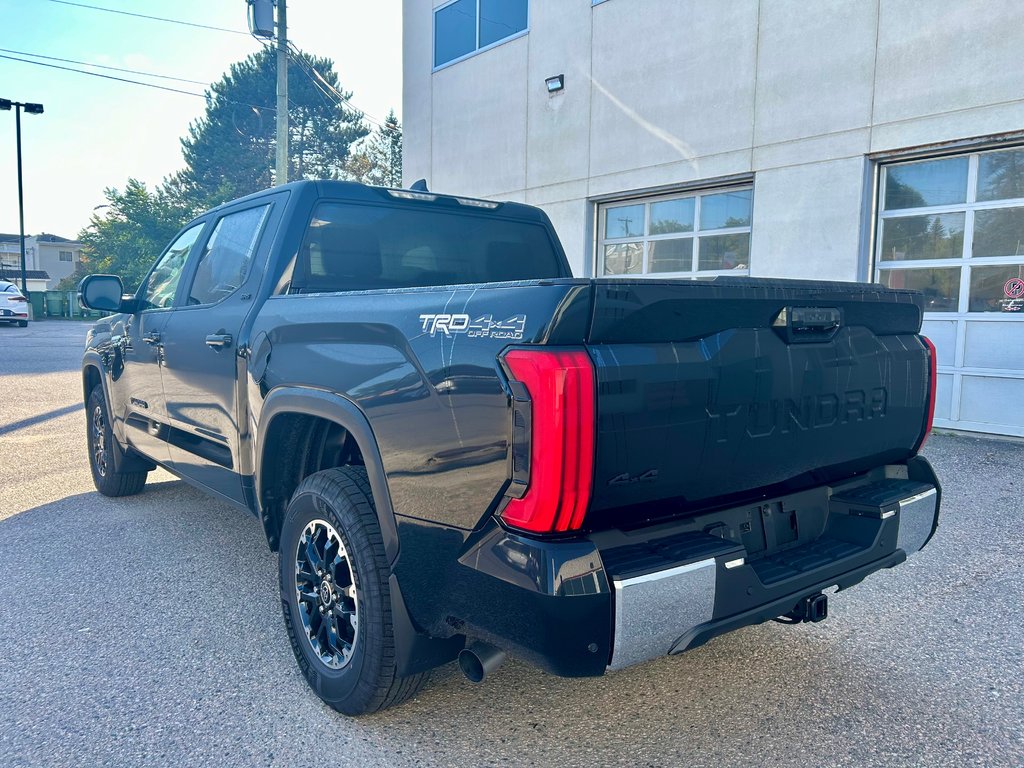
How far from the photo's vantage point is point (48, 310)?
39.5m

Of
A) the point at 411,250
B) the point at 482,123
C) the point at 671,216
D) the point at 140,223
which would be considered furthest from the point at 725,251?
the point at 140,223

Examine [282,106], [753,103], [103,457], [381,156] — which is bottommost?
[103,457]

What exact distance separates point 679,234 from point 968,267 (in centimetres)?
352

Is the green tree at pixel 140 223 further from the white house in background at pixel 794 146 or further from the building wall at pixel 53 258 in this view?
the white house in background at pixel 794 146

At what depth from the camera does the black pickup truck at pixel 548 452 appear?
6.33 ft

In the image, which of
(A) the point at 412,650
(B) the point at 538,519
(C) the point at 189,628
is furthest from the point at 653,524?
(C) the point at 189,628

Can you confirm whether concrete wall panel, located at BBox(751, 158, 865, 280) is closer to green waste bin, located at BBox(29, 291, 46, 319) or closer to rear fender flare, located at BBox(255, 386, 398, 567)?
rear fender flare, located at BBox(255, 386, 398, 567)

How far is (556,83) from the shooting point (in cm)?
1148

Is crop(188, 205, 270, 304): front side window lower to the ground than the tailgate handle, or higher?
higher

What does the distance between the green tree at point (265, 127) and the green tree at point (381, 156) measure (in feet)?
3.27

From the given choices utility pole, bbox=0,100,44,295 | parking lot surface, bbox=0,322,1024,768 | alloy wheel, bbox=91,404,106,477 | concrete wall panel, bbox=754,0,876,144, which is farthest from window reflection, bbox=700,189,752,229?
utility pole, bbox=0,100,44,295

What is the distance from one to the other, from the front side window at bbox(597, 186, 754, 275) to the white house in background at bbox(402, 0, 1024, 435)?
3 cm

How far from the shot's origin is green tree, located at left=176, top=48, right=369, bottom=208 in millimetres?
48688

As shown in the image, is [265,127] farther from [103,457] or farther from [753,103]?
[103,457]
